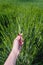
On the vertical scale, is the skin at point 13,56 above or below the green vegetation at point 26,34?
above

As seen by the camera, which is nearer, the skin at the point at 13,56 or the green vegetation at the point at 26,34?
the skin at the point at 13,56

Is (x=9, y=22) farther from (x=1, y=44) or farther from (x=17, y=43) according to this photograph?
(x=17, y=43)

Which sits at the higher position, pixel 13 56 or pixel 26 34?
pixel 13 56

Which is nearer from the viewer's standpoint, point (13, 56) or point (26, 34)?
point (13, 56)

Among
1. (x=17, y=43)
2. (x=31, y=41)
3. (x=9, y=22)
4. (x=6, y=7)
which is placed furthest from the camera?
(x=6, y=7)

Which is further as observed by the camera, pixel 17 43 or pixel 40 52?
pixel 40 52

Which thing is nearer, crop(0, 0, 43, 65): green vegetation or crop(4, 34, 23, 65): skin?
crop(4, 34, 23, 65): skin

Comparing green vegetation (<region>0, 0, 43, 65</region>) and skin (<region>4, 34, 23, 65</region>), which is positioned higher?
skin (<region>4, 34, 23, 65</region>)

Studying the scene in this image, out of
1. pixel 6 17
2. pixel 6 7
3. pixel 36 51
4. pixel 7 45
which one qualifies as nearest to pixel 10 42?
pixel 7 45
